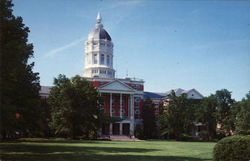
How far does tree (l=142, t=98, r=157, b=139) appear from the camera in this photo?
73125 millimetres

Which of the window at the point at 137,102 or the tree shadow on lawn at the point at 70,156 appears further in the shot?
the window at the point at 137,102

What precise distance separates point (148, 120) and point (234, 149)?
199 feet

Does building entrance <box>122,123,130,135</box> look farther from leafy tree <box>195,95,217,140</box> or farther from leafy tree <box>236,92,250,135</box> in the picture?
leafy tree <box>236,92,250,135</box>

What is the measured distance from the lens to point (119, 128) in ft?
249

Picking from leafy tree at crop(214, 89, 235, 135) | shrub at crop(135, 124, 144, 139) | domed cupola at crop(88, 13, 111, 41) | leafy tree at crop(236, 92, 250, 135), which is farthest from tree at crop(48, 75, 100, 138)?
domed cupola at crop(88, 13, 111, 41)

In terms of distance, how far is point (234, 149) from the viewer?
13289 mm

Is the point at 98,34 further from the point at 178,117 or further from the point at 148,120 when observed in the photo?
the point at 178,117

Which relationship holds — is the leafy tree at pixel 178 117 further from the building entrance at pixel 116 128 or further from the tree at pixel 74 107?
the tree at pixel 74 107

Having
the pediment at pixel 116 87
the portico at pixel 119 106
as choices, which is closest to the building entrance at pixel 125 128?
the portico at pixel 119 106

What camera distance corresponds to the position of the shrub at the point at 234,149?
516 inches

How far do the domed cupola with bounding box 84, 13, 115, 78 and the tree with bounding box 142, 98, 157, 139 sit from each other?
14.5 meters

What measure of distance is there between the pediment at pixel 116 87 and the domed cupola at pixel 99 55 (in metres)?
9.05

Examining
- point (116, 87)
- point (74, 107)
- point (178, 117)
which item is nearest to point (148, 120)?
point (178, 117)

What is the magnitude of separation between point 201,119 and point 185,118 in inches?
229
